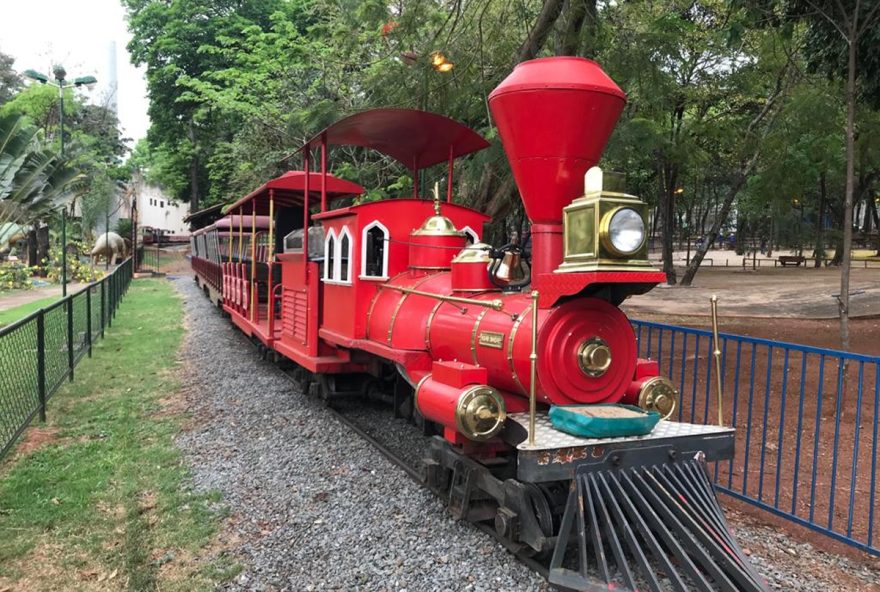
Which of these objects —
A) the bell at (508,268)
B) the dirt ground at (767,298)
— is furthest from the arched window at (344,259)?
the dirt ground at (767,298)

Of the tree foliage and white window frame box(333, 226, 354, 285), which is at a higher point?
the tree foliage

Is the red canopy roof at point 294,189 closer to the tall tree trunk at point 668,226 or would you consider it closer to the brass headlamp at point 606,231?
the brass headlamp at point 606,231

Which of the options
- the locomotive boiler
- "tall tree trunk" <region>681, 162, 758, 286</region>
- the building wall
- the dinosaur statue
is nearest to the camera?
the locomotive boiler

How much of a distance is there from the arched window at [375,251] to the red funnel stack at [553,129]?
214 cm

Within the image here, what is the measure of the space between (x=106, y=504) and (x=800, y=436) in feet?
16.9

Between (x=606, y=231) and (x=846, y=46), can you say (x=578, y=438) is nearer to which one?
(x=606, y=231)

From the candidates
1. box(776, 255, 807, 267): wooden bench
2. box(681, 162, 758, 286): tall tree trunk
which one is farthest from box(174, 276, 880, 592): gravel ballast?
box(776, 255, 807, 267): wooden bench

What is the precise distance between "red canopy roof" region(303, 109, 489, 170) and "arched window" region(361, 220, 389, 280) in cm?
98

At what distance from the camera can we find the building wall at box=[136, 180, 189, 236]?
180 ft

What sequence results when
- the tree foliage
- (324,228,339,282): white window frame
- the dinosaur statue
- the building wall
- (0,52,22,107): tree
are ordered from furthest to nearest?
the building wall
(0,52,22,107): tree
the dinosaur statue
the tree foliage
(324,228,339,282): white window frame

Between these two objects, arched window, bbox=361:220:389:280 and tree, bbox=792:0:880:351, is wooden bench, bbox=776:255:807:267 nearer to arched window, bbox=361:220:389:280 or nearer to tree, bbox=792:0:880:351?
tree, bbox=792:0:880:351

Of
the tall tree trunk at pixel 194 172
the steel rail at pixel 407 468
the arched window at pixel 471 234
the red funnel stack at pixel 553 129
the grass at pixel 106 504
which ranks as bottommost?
the grass at pixel 106 504

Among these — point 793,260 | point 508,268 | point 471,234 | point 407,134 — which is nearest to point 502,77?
point 407,134

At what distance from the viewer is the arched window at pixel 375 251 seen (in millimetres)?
5867
